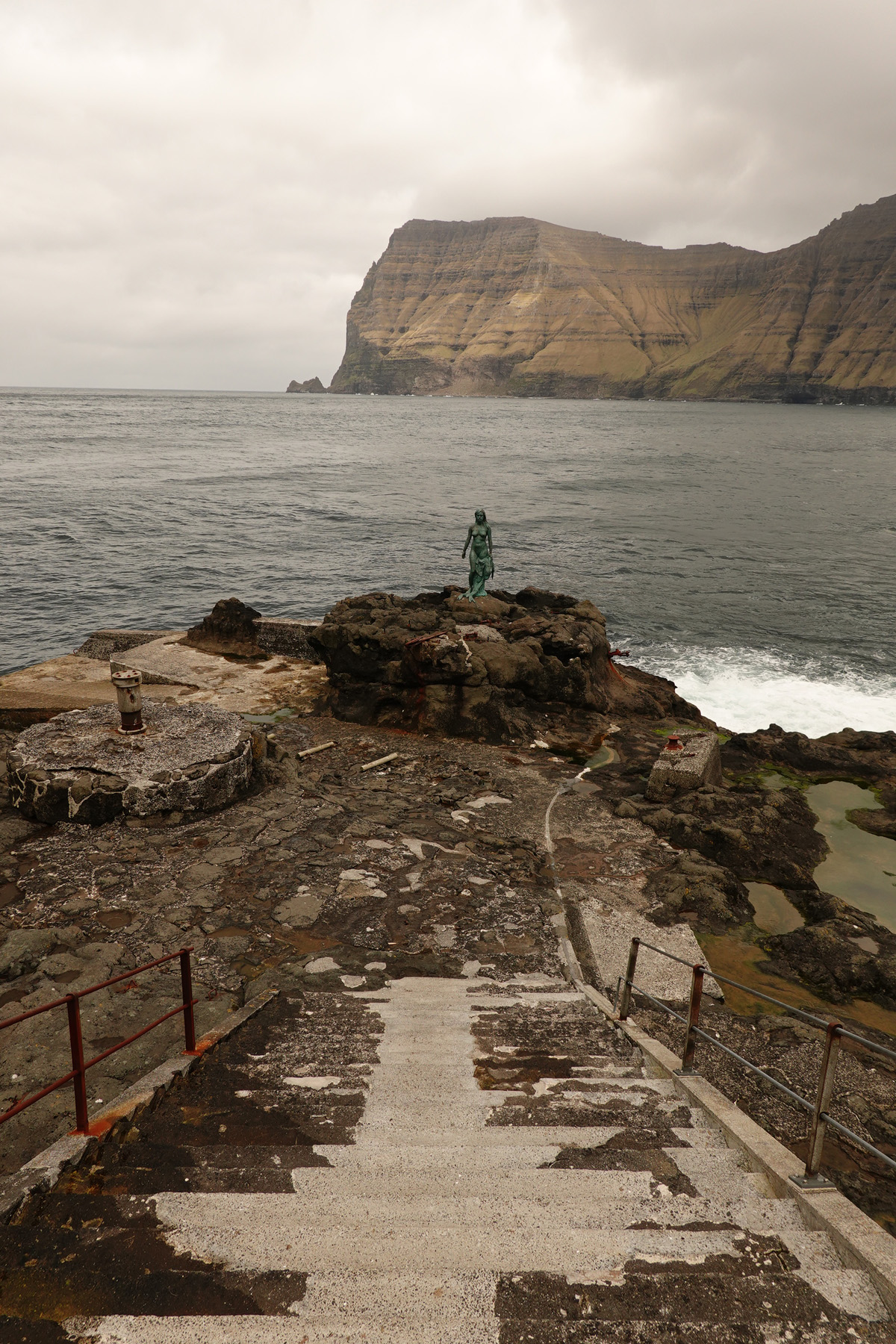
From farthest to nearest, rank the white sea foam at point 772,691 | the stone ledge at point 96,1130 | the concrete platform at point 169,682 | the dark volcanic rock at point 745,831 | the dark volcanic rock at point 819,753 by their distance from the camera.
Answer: the white sea foam at point 772,691, the dark volcanic rock at point 819,753, the concrete platform at point 169,682, the dark volcanic rock at point 745,831, the stone ledge at point 96,1130

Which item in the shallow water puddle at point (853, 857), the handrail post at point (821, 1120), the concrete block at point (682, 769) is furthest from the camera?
the concrete block at point (682, 769)

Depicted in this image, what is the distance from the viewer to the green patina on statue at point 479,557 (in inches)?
671

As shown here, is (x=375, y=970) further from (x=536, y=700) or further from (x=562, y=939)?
(x=536, y=700)

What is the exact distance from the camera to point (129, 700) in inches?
375

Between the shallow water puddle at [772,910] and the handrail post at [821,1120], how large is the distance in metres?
5.46

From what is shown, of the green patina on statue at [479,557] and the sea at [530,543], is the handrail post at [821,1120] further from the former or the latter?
the sea at [530,543]

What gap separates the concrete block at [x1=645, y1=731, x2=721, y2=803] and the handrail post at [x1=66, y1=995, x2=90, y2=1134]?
8.92 m

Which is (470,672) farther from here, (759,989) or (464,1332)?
(464,1332)

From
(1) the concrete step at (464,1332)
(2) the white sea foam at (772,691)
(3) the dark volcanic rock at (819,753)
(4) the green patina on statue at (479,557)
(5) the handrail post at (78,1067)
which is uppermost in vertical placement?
(4) the green patina on statue at (479,557)

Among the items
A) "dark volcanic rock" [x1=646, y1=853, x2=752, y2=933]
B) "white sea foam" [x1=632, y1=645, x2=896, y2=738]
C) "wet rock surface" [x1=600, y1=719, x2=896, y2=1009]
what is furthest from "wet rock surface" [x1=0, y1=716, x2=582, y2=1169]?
"white sea foam" [x1=632, y1=645, x2=896, y2=738]

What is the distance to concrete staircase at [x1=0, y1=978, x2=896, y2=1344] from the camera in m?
2.51

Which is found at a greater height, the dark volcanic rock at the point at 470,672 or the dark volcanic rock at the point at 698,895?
the dark volcanic rock at the point at 470,672

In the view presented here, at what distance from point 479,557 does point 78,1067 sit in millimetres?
14587

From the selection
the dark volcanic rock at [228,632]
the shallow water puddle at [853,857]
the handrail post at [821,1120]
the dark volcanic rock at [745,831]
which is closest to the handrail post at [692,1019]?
the handrail post at [821,1120]
